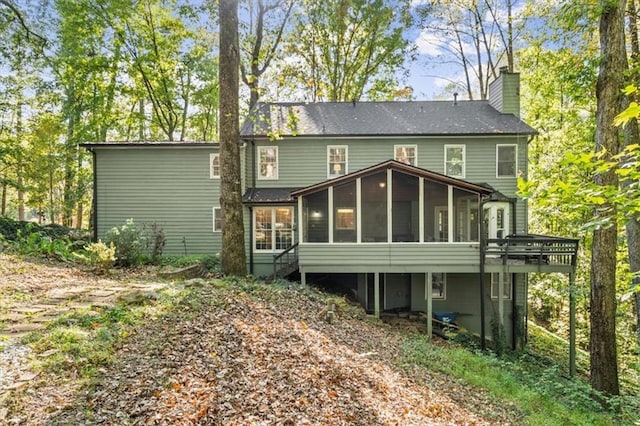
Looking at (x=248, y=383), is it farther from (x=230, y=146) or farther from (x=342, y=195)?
(x=342, y=195)

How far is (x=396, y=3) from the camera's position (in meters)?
21.9

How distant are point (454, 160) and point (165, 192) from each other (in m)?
12.0

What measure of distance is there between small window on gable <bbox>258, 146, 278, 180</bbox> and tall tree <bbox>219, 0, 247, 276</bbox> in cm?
513

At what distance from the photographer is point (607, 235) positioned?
7918 millimetres

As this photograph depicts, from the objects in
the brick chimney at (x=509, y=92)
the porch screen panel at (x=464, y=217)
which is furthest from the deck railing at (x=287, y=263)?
the brick chimney at (x=509, y=92)

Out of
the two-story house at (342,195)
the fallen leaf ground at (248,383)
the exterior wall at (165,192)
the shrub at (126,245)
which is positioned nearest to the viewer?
the fallen leaf ground at (248,383)

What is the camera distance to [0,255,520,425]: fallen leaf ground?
11.5 ft

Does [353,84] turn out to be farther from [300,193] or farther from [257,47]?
[300,193]

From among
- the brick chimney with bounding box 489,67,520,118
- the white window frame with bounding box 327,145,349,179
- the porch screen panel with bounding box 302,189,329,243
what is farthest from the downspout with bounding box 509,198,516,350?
the porch screen panel with bounding box 302,189,329,243

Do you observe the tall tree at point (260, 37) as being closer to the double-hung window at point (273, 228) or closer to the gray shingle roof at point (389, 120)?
the gray shingle roof at point (389, 120)

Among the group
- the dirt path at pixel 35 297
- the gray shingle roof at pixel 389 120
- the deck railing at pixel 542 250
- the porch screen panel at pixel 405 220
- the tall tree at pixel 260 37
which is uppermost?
the tall tree at pixel 260 37

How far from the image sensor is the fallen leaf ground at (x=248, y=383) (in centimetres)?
350

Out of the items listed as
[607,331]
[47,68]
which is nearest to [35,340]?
[607,331]

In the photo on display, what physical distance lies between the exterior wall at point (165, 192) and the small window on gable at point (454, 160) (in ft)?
31.2
